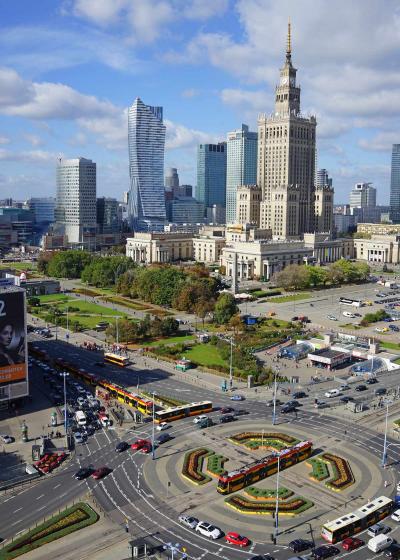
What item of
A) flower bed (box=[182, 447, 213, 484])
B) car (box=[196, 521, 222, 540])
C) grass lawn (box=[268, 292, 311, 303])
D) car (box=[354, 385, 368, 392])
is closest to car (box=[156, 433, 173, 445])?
flower bed (box=[182, 447, 213, 484])

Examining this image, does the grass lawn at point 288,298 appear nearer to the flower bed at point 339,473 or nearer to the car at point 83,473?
the flower bed at point 339,473

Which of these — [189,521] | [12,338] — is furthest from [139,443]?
[12,338]

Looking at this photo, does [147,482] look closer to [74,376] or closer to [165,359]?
[74,376]

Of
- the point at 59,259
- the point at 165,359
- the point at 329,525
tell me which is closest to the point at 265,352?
the point at 165,359

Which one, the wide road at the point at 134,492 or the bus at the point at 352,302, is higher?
the bus at the point at 352,302

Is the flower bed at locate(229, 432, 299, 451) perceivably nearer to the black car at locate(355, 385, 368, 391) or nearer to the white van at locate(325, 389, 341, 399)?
the white van at locate(325, 389, 341, 399)

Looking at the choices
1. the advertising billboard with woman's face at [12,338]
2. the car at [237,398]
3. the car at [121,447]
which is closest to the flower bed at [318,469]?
the car at [121,447]

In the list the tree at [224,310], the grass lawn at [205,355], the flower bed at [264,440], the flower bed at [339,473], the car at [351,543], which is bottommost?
the car at [351,543]
